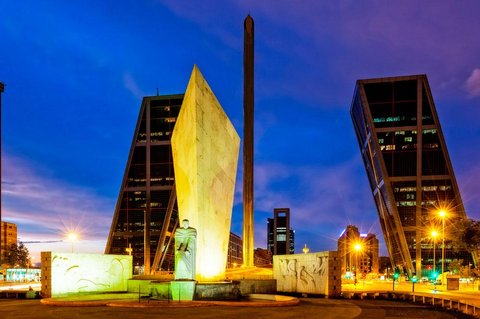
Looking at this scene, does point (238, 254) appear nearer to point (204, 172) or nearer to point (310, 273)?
point (310, 273)

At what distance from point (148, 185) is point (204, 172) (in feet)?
218

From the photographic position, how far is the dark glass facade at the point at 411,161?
2923 inches

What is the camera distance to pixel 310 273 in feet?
78.0

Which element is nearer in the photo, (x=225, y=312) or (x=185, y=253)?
(x=225, y=312)

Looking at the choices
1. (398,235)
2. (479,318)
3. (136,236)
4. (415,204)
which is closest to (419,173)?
(415,204)

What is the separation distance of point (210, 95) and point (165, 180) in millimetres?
64602

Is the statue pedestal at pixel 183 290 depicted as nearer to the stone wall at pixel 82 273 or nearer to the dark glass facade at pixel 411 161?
the stone wall at pixel 82 273

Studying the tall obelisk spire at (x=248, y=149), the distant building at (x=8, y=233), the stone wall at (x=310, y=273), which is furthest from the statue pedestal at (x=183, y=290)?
the distant building at (x=8, y=233)

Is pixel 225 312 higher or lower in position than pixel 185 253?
lower

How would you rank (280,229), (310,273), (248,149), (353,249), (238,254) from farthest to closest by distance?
1. (238,254)
2. (280,229)
3. (353,249)
4. (248,149)
5. (310,273)

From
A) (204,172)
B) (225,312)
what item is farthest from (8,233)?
(225,312)

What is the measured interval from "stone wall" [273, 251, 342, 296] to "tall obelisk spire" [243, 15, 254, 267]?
10261 millimetres

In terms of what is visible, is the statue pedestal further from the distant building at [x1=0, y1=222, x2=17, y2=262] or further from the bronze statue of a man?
the distant building at [x1=0, y1=222, x2=17, y2=262]

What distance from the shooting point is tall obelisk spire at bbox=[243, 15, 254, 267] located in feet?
120
